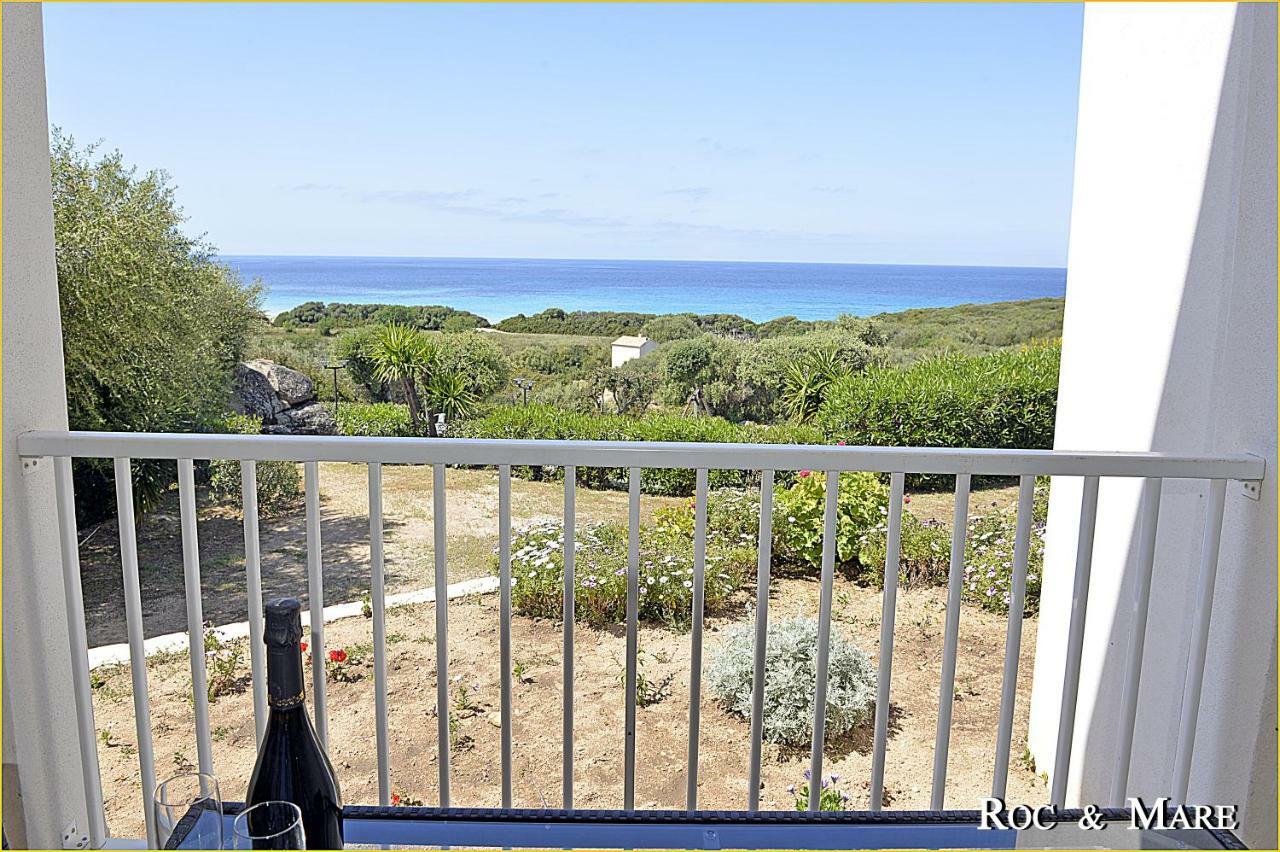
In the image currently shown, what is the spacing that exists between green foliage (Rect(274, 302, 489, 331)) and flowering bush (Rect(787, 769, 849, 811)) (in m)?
4.43

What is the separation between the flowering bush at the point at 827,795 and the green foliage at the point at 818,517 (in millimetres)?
1683

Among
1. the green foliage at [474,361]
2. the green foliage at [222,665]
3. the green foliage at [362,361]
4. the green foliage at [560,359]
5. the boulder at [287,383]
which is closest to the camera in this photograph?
the green foliage at [222,665]

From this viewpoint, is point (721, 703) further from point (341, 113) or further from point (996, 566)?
point (341, 113)

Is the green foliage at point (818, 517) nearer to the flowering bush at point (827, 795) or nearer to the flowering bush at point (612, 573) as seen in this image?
the flowering bush at point (612, 573)

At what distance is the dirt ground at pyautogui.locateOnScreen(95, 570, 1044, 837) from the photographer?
3.38 metres

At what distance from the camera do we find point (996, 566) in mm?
4840

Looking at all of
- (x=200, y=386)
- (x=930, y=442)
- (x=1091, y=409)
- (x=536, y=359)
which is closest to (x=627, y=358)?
(x=536, y=359)

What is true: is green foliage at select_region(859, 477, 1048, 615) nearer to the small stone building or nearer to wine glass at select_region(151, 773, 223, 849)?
the small stone building

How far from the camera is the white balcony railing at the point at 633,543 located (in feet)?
5.31

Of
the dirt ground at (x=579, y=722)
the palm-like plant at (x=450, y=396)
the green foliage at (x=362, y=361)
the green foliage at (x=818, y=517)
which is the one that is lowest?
the dirt ground at (x=579, y=722)

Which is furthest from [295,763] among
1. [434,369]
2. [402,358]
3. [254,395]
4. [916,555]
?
[402,358]

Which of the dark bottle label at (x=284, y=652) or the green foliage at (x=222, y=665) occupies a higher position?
the dark bottle label at (x=284, y=652)

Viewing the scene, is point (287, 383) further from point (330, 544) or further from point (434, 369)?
point (330, 544)

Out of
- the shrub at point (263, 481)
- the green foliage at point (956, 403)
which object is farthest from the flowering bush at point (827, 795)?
the shrub at point (263, 481)
